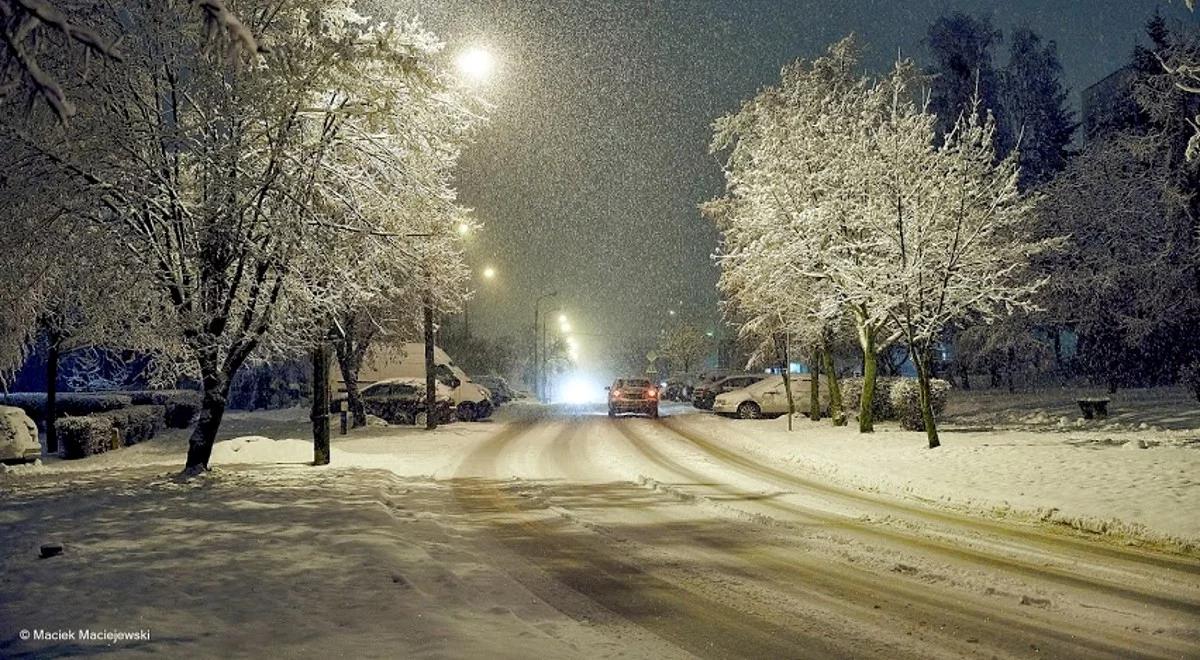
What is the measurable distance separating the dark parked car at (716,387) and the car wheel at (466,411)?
12.3 m

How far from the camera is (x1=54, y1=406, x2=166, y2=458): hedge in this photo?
1881 centimetres

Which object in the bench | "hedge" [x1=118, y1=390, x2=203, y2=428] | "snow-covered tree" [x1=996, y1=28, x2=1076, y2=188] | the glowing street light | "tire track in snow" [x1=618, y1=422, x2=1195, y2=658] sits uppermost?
"snow-covered tree" [x1=996, y1=28, x2=1076, y2=188]

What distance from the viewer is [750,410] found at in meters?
31.7

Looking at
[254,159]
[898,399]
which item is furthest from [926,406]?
[254,159]

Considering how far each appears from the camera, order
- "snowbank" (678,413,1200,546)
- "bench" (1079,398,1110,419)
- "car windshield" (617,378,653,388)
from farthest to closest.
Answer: "car windshield" (617,378,653,388) < "bench" (1079,398,1110,419) < "snowbank" (678,413,1200,546)

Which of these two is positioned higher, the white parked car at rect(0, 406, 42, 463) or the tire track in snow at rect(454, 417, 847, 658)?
the white parked car at rect(0, 406, 42, 463)

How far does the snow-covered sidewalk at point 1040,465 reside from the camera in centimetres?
998

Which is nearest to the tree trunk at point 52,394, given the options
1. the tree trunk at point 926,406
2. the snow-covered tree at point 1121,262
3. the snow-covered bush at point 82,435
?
the snow-covered bush at point 82,435

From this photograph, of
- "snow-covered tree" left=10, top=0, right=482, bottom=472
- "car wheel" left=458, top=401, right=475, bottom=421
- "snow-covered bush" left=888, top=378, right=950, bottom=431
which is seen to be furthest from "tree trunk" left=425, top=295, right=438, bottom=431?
"snow-covered bush" left=888, top=378, right=950, bottom=431

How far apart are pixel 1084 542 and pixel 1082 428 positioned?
43.5ft

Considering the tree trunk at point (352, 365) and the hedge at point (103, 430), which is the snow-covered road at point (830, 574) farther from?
the tree trunk at point (352, 365)

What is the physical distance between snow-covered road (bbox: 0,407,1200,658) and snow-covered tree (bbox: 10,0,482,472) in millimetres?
3046

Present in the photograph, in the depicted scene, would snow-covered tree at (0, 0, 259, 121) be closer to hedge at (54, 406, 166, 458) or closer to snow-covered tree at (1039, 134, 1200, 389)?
hedge at (54, 406, 166, 458)

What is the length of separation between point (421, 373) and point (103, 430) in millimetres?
16717
